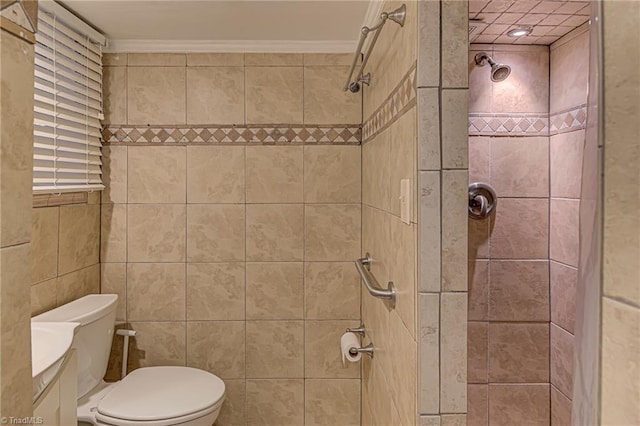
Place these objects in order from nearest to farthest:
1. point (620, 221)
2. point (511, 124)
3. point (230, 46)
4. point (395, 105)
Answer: point (620, 221) → point (395, 105) → point (511, 124) → point (230, 46)

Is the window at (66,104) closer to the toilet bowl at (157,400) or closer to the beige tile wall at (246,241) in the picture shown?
the beige tile wall at (246,241)

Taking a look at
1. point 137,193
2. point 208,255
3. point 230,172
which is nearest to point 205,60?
point 230,172

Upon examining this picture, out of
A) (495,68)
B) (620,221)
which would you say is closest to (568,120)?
(495,68)

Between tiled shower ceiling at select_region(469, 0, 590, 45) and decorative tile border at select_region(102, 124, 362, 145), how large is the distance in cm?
79

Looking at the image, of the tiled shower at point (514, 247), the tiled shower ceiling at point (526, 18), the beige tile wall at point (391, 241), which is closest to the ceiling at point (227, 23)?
the beige tile wall at point (391, 241)

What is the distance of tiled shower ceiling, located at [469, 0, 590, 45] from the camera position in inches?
63.8

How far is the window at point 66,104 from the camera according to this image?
5.87ft

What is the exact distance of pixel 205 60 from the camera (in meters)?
2.33

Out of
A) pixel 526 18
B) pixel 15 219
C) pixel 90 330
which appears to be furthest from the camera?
pixel 90 330

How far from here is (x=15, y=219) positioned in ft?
2.33

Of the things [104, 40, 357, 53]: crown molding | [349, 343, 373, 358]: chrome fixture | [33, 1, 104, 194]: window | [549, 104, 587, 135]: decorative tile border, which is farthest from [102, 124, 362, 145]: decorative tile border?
[349, 343, 373, 358]: chrome fixture

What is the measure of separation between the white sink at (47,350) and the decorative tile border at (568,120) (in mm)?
2027

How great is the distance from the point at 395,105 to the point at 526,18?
0.80 m

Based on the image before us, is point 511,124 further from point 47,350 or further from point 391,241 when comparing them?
point 47,350
